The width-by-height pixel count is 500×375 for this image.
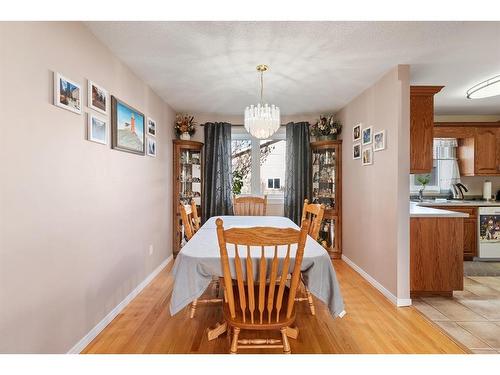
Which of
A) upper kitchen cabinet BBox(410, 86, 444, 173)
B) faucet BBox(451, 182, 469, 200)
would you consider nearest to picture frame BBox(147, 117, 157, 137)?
upper kitchen cabinet BBox(410, 86, 444, 173)

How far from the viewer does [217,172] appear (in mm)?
4895

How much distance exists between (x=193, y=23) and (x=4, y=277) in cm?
194

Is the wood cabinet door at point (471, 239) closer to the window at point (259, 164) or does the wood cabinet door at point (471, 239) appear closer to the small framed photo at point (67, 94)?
the window at point (259, 164)

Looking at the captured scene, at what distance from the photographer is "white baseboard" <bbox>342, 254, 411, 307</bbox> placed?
9.23ft

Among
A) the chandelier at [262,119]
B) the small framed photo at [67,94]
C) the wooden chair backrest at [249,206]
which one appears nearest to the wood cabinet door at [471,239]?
the wooden chair backrest at [249,206]

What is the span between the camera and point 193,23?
2094mm

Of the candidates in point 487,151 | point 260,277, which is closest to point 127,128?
point 260,277

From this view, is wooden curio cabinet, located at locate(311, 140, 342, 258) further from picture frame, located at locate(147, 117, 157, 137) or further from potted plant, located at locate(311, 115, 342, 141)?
picture frame, located at locate(147, 117, 157, 137)

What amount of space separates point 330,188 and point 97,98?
358 centimetres

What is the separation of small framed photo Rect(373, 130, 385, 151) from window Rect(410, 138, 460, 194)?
7.34ft

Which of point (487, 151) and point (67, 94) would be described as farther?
point (487, 151)

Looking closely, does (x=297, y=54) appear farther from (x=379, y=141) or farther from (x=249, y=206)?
(x=249, y=206)

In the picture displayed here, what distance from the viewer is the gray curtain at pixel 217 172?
192 inches
